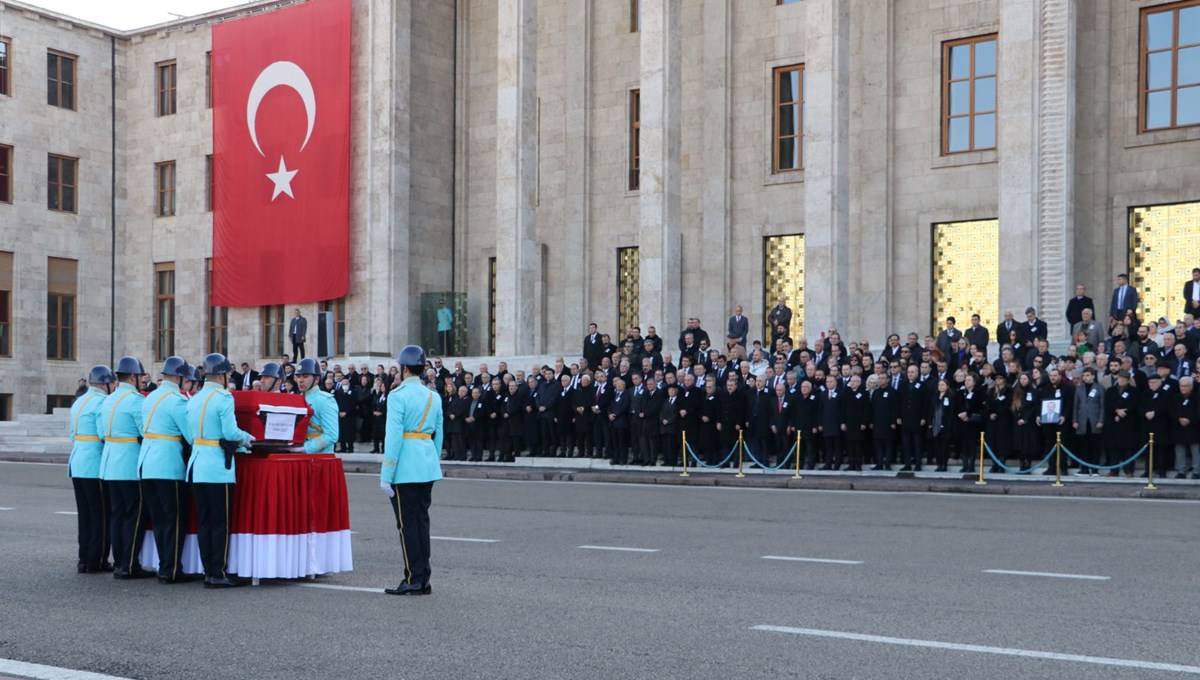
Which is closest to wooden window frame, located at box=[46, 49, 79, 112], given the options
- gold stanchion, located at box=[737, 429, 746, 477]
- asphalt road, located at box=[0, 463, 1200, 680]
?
gold stanchion, located at box=[737, 429, 746, 477]

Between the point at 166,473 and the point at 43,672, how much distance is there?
12.4ft

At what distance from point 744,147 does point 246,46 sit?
17.1m

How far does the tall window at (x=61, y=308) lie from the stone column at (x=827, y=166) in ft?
91.1

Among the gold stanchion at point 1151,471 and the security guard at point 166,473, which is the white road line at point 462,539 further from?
the gold stanchion at point 1151,471

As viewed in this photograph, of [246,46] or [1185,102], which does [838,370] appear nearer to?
[1185,102]

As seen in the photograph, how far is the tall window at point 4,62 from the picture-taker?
44156 millimetres

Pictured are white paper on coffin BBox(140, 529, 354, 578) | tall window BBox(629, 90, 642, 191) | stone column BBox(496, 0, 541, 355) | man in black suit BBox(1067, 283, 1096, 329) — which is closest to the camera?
white paper on coffin BBox(140, 529, 354, 578)

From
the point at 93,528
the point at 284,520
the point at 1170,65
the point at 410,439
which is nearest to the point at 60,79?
the point at 1170,65

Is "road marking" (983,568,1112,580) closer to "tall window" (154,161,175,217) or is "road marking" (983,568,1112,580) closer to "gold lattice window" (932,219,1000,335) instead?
"gold lattice window" (932,219,1000,335)

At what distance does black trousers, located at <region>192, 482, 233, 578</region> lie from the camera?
35.5 ft

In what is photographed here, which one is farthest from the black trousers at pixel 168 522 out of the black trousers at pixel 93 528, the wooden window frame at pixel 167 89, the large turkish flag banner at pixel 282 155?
the wooden window frame at pixel 167 89

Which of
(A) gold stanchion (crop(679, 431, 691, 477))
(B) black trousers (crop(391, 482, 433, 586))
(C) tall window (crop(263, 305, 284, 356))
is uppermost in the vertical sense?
(C) tall window (crop(263, 305, 284, 356))

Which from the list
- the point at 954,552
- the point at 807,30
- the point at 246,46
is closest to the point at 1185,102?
the point at 807,30

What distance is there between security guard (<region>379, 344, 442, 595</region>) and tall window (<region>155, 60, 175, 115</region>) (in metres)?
39.0
